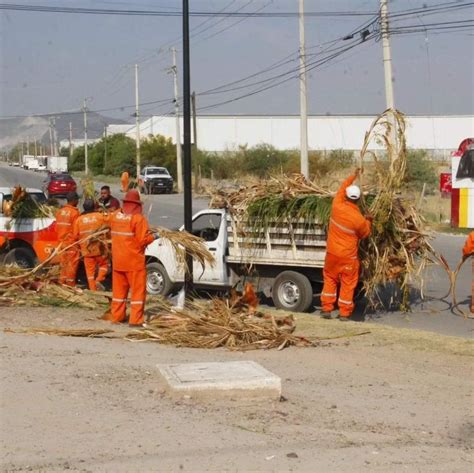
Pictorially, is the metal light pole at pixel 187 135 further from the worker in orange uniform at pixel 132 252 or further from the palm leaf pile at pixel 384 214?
the worker in orange uniform at pixel 132 252

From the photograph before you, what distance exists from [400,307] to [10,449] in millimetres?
8775

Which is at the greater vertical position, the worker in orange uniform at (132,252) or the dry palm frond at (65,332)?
the worker in orange uniform at (132,252)

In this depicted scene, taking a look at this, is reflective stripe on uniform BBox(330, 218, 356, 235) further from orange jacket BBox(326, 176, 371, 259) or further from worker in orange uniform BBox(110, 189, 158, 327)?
worker in orange uniform BBox(110, 189, 158, 327)

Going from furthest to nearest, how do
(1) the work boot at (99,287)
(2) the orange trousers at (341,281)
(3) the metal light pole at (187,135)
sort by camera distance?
(1) the work boot at (99,287)
(3) the metal light pole at (187,135)
(2) the orange trousers at (341,281)

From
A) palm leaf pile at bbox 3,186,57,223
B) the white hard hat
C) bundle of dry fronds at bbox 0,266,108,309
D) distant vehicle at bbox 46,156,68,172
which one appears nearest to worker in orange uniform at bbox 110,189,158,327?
bundle of dry fronds at bbox 0,266,108,309

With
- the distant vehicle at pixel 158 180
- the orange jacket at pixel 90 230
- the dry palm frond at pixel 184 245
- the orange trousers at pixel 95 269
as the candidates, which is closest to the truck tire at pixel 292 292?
the dry palm frond at pixel 184 245

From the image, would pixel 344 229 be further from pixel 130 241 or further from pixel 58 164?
pixel 58 164

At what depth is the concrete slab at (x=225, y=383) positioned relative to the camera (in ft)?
21.0

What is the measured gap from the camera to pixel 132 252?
1036 centimetres

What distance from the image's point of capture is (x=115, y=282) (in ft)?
34.4

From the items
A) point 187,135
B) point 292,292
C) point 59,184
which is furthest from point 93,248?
point 59,184

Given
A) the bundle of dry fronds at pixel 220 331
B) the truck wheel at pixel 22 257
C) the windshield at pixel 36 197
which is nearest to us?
the bundle of dry fronds at pixel 220 331

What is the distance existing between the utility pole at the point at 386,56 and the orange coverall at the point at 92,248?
1527 cm

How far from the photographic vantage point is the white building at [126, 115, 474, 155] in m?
94.7
